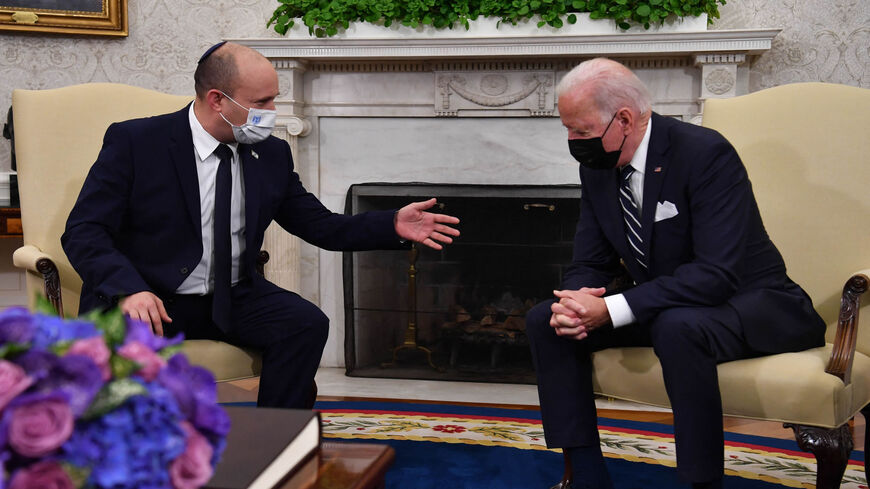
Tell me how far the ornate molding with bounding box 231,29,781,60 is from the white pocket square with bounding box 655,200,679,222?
1.45m

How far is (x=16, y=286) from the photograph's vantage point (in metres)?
3.98

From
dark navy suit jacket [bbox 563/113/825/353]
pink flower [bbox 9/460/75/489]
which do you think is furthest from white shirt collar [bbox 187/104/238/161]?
pink flower [bbox 9/460/75/489]

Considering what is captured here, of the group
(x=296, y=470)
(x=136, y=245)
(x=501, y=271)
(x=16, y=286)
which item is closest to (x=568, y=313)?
(x=296, y=470)

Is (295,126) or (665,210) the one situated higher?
(295,126)

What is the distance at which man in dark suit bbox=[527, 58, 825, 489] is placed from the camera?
1824 mm

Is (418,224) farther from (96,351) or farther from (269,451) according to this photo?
(96,351)

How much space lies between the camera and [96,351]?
0.67 meters

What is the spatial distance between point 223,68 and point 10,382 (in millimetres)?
1713

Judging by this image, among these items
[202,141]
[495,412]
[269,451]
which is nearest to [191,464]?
[269,451]

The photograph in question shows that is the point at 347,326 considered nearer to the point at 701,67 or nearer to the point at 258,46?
the point at 258,46

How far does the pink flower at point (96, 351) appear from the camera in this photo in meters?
0.67

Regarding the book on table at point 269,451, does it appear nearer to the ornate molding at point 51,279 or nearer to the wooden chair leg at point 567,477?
the wooden chair leg at point 567,477

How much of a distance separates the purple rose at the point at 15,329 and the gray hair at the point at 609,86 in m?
1.62

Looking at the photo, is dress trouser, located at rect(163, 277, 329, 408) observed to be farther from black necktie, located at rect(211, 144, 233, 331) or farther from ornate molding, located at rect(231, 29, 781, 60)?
ornate molding, located at rect(231, 29, 781, 60)
